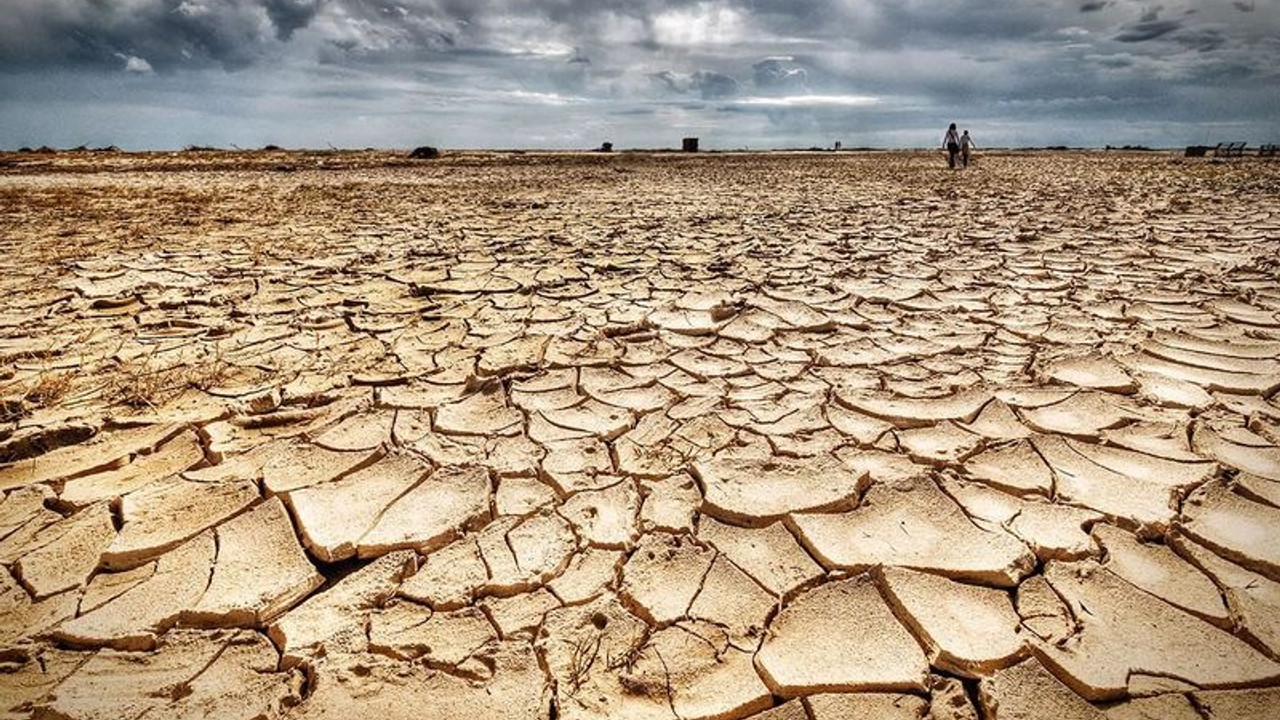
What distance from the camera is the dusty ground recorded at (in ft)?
3.65

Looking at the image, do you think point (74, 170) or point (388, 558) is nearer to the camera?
point (388, 558)

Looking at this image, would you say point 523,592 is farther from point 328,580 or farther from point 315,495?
point 315,495

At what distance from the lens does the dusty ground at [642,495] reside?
1.11 m

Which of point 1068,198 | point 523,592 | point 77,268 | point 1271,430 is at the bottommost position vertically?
point 523,592

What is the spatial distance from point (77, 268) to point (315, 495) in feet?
12.3

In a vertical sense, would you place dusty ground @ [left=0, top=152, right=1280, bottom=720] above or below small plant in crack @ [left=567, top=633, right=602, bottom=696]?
above

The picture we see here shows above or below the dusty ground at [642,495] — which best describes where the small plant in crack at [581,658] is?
below

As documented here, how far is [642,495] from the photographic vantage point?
5.41 ft

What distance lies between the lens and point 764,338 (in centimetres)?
276

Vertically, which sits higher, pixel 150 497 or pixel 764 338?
pixel 764 338

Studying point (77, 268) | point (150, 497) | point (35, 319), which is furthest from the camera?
point (77, 268)

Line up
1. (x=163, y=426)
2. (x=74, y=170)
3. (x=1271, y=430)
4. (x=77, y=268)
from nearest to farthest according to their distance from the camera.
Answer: (x=1271, y=430) → (x=163, y=426) → (x=77, y=268) → (x=74, y=170)

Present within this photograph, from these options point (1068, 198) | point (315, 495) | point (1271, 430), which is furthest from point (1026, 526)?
point (1068, 198)

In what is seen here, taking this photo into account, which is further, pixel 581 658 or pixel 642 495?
pixel 642 495
